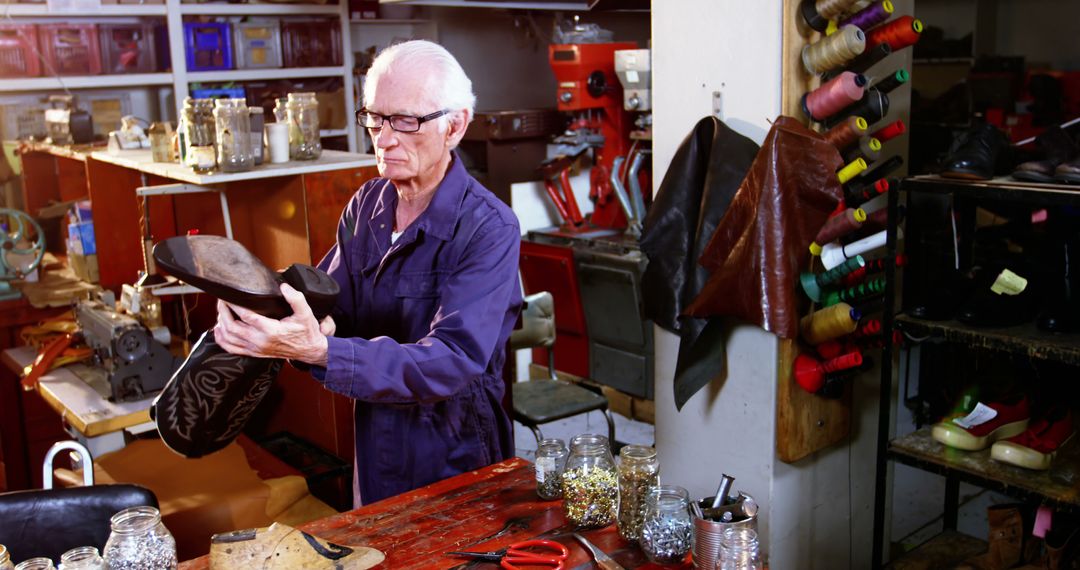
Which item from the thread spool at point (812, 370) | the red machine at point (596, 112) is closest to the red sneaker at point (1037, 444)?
the thread spool at point (812, 370)

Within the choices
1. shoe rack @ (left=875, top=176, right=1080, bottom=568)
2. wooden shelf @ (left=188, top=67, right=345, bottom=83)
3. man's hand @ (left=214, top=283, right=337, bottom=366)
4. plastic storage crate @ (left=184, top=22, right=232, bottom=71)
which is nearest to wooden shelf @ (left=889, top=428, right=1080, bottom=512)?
shoe rack @ (left=875, top=176, right=1080, bottom=568)

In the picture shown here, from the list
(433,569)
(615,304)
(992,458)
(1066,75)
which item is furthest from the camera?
(1066,75)

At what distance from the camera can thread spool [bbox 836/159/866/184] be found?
7.82ft

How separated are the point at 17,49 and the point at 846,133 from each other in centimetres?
417

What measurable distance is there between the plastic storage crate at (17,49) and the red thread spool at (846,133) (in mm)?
4066

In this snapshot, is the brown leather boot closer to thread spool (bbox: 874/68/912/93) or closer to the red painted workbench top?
thread spool (bbox: 874/68/912/93)

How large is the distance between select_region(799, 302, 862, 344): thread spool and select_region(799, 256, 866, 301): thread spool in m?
0.06

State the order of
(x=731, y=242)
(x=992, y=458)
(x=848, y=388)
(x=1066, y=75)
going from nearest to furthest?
(x=992, y=458)
(x=731, y=242)
(x=848, y=388)
(x=1066, y=75)

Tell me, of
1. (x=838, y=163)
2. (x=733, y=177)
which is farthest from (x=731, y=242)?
(x=838, y=163)

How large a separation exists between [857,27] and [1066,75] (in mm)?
4070

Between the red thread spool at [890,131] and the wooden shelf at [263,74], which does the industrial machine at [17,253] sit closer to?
the wooden shelf at [263,74]

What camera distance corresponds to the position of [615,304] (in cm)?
432

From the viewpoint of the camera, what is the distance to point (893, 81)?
7.86 feet

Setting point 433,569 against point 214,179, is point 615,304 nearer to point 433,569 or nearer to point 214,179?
point 214,179
